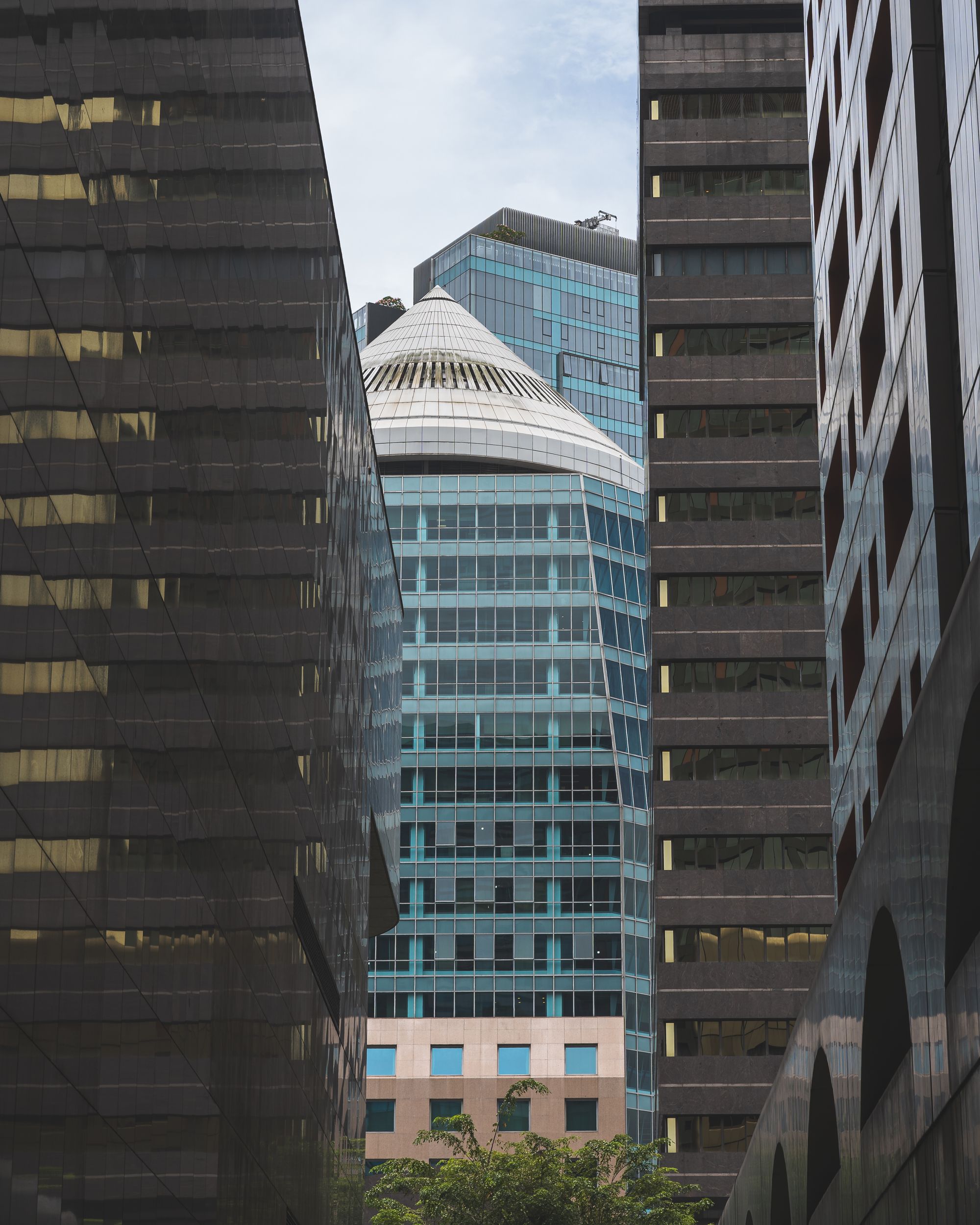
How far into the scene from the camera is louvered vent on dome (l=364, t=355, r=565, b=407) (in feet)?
447

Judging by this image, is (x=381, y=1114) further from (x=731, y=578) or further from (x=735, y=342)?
(x=735, y=342)

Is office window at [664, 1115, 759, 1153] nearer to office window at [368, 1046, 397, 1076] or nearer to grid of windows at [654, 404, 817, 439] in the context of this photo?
grid of windows at [654, 404, 817, 439]

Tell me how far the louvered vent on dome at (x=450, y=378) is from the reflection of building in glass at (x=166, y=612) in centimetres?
9681

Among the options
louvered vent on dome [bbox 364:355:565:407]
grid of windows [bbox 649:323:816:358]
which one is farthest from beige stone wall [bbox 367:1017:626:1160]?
grid of windows [bbox 649:323:816:358]

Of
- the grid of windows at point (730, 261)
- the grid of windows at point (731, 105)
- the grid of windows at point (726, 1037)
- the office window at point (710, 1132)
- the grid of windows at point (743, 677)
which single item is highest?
the grid of windows at point (731, 105)

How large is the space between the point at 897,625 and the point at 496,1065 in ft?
292

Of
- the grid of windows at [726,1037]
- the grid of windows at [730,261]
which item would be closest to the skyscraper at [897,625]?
the grid of windows at [726,1037]

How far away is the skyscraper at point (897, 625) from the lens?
2208cm

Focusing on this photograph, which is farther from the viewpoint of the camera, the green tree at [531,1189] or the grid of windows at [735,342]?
the grid of windows at [735,342]

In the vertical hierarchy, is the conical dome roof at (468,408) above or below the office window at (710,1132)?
above

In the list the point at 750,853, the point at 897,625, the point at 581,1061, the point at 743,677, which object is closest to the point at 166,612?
the point at 897,625

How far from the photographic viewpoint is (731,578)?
8119 cm

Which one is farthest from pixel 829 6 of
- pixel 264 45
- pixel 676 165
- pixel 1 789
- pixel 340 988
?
pixel 676 165

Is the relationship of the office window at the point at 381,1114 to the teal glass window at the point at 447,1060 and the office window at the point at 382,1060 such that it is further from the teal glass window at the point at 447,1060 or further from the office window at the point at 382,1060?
the teal glass window at the point at 447,1060
